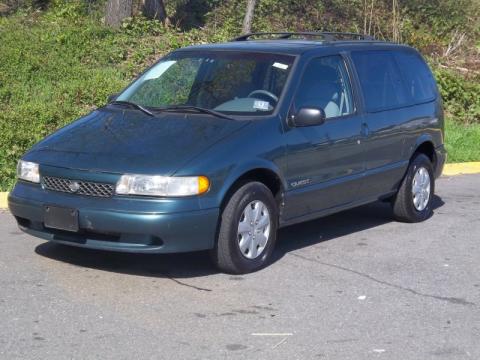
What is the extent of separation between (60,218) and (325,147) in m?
2.20

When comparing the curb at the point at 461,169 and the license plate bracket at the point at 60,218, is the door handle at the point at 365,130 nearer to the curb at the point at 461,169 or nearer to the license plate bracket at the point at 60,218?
the license plate bracket at the point at 60,218

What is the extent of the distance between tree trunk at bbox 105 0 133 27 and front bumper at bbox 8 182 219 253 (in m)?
9.04

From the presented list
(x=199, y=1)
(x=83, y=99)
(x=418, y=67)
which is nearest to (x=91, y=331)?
(x=418, y=67)

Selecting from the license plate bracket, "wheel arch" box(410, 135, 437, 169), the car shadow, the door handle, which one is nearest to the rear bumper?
"wheel arch" box(410, 135, 437, 169)

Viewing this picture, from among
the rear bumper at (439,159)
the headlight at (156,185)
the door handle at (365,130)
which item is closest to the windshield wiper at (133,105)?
the headlight at (156,185)

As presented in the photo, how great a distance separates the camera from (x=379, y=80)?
334 inches

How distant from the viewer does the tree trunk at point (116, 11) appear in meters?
15.4

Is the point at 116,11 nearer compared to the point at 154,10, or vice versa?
the point at 116,11

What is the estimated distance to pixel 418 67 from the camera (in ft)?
30.2

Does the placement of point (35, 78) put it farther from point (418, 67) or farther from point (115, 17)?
point (418, 67)

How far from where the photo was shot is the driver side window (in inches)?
299

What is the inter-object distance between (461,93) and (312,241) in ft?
27.0

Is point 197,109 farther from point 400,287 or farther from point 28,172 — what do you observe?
point 400,287

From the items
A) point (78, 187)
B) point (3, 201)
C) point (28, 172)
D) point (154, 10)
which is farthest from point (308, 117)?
point (154, 10)
